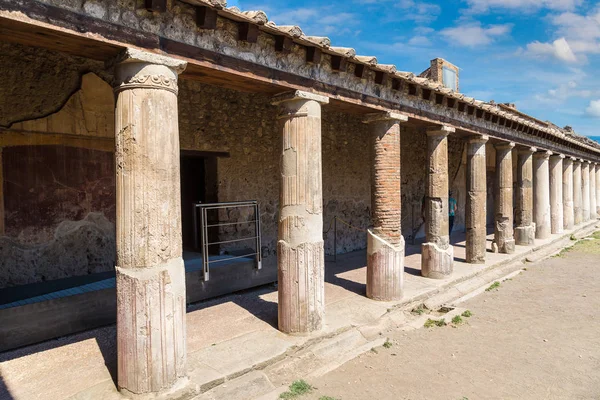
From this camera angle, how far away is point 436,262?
24.4ft

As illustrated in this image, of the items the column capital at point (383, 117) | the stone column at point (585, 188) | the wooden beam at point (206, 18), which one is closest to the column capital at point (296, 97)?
the wooden beam at point (206, 18)

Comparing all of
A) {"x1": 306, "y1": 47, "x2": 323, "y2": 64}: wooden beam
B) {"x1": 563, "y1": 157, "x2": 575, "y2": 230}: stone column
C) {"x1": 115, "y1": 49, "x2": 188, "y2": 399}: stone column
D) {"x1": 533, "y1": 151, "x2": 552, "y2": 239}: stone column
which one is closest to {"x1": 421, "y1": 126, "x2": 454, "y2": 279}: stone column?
{"x1": 306, "y1": 47, "x2": 323, "y2": 64}: wooden beam

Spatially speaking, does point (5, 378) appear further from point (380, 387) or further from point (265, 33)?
point (265, 33)

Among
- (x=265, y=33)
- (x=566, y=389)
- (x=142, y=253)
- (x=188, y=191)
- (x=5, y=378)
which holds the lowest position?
(x=566, y=389)

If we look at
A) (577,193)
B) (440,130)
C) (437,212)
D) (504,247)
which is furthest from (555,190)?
(440,130)

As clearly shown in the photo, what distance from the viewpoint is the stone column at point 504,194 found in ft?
32.6

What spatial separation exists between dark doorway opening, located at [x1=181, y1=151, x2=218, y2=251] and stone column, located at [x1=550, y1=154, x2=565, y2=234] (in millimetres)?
11961

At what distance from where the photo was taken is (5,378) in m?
3.59

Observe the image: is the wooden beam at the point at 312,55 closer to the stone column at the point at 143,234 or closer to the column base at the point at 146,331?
the stone column at the point at 143,234

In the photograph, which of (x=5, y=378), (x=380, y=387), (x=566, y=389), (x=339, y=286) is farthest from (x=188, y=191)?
(x=566, y=389)

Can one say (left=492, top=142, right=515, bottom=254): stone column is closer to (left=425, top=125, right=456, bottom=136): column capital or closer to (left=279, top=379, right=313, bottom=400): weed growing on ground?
(left=425, top=125, right=456, bottom=136): column capital

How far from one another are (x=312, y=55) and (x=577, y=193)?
1621 cm

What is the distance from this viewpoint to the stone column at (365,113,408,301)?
602 cm

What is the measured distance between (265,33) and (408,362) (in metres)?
3.96
